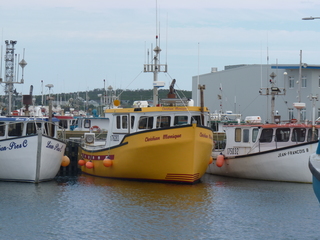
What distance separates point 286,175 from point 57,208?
1108 centimetres

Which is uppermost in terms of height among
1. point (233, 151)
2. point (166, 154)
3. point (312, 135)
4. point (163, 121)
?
point (163, 121)

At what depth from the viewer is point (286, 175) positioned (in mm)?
25438

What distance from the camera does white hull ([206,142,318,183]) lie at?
24.5 metres

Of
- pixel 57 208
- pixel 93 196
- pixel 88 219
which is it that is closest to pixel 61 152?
pixel 93 196

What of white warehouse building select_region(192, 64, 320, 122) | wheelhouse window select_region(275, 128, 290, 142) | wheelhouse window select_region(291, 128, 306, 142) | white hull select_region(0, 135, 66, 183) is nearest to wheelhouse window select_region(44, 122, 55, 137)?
white hull select_region(0, 135, 66, 183)

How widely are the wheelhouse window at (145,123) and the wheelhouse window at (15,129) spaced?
5.71m

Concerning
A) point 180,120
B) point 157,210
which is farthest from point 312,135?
point 157,210

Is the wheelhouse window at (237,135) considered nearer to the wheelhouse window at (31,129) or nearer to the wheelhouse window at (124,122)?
the wheelhouse window at (124,122)

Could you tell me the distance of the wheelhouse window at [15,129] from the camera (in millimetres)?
26312

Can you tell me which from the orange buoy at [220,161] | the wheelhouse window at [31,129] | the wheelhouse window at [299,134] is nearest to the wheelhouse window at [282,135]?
the wheelhouse window at [299,134]

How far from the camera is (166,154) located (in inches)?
939

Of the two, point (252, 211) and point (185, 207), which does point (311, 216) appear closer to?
point (252, 211)

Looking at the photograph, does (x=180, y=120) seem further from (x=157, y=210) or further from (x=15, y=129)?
(x=15, y=129)

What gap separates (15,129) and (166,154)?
297 inches
